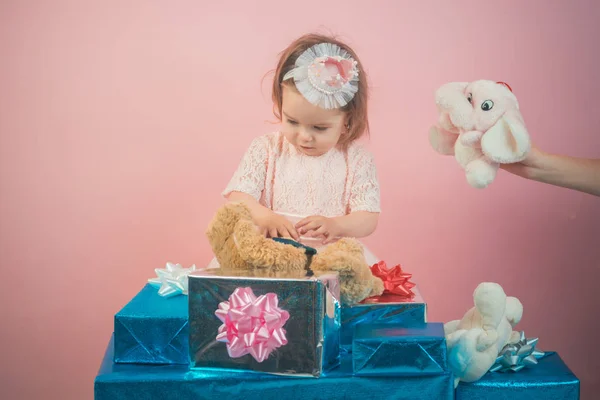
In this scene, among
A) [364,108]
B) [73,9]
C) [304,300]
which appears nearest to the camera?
[304,300]

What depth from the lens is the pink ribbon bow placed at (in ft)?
3.41

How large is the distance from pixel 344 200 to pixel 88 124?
81cm

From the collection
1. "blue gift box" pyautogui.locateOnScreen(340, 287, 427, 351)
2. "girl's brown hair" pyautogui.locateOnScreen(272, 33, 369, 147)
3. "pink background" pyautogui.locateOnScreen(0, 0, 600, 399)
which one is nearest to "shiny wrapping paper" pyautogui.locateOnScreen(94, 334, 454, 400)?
"blue gift box" pyautogui.locateOnScreen(340, 287, 427, 351)

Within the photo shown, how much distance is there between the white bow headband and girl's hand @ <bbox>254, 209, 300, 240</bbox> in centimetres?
26

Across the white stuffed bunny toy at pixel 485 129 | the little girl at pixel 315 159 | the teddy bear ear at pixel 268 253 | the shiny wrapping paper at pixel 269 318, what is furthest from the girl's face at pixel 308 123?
the shiny wrapping paper at pixel 269 318

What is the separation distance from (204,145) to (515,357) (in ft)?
3.73

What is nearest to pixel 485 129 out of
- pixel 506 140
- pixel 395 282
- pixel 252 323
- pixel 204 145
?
pixel 506 140

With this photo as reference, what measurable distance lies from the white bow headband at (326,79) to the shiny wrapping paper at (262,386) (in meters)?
0.61

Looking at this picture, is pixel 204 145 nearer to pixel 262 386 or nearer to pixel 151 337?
pixel 151 337

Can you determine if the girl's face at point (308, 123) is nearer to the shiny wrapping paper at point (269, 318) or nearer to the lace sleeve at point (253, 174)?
the lace sleeve at point (253, 174)

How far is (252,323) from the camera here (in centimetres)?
104

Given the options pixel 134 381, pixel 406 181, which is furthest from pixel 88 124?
pixel 134 381

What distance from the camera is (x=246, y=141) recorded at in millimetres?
1990

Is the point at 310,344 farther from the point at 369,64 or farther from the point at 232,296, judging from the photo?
the point at 369,64
